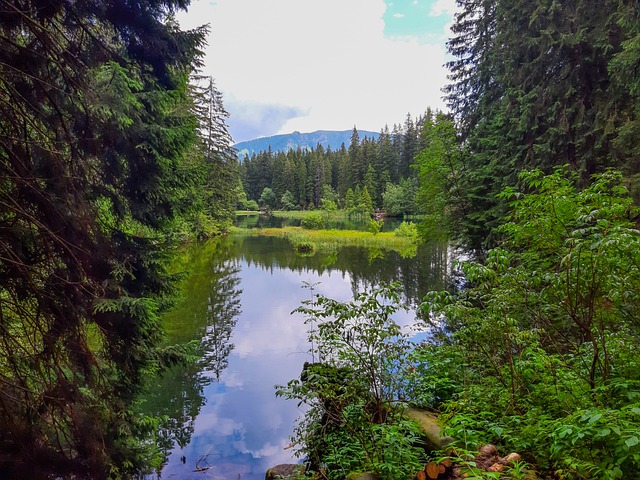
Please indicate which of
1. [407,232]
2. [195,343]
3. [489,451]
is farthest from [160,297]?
[407,232]

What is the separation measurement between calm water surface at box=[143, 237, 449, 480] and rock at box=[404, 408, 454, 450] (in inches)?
82.7

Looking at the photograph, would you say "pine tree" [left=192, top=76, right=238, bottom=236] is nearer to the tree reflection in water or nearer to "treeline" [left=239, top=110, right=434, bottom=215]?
the tree reflection in water

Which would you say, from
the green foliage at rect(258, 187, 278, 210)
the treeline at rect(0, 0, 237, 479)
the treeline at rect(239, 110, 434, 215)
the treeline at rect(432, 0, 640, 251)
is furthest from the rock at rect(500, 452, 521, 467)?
the green foliage at rect(258, 187, 278, 210)

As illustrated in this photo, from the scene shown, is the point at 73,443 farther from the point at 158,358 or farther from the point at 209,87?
the point at 209,87

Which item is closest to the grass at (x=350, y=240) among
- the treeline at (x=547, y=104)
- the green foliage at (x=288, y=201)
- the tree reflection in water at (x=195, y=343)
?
the treeline at (x=547, y=104)

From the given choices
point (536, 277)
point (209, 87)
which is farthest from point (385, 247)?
point (536, 277)

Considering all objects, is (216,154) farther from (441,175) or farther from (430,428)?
(430,428)

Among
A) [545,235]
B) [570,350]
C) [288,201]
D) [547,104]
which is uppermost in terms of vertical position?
[547,104]

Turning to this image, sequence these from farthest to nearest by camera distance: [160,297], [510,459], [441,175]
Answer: [441,175] → [160,297] → [510,459]

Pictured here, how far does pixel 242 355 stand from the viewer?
27.2 feet

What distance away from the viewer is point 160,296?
180 inches

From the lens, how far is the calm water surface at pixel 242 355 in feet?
17.5

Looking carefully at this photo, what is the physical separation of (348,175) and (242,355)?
4887 cm

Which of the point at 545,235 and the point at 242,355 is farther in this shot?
the point at 242,355
